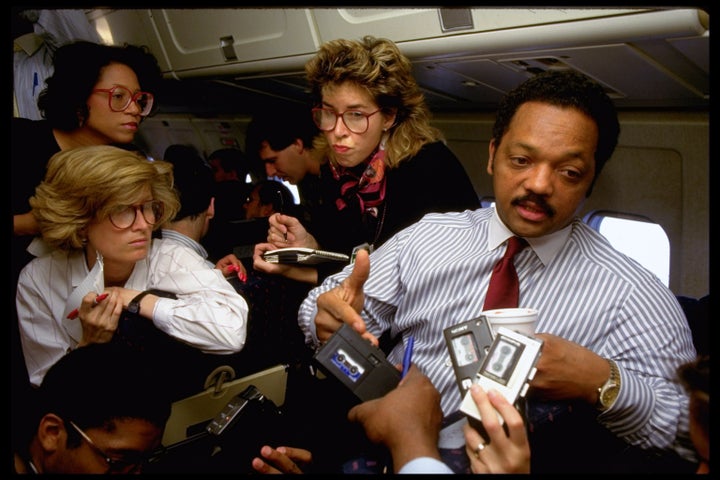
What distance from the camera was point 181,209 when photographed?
2490 mm

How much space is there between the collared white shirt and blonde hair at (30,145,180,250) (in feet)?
0.49

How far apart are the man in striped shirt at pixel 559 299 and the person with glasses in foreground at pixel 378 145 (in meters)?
0.41

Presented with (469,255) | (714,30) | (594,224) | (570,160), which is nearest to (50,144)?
(469,255)

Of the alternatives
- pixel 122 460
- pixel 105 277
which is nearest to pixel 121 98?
pixel 105 277

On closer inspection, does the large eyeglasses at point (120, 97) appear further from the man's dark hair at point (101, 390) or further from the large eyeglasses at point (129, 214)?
the man's dark hair at point (101, 390)

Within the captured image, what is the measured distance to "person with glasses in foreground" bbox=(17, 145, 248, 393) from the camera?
1913 millimetres

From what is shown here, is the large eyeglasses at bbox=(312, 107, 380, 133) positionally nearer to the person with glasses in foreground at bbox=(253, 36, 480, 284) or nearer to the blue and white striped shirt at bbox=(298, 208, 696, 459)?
the person with glasses in foreground at bbox=(253, 36, 480, 284)

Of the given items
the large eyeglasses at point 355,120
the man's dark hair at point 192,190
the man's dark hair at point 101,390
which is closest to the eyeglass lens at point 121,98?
the man's dark hair at point 192,190

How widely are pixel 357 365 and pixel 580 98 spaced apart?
41.3 inches

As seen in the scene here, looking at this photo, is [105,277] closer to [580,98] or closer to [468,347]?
[468,347]

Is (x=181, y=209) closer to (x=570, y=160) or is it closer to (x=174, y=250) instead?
(x=174, y=250)

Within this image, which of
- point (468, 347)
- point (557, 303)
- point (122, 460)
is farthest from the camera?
point (557, 303)

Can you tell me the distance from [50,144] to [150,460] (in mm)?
1526

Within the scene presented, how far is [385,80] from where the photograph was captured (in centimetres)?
223
